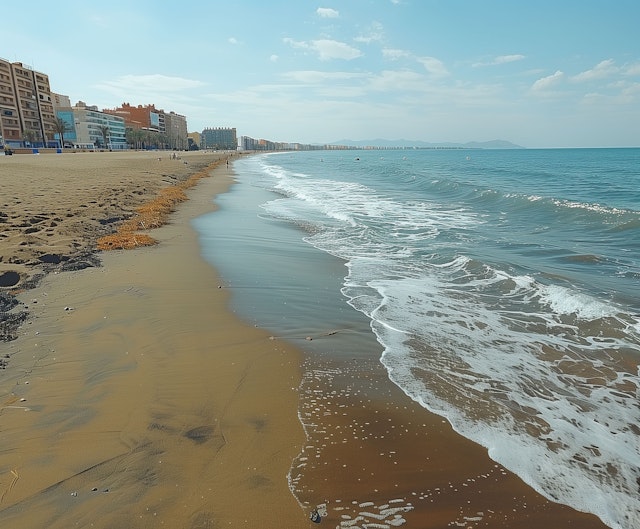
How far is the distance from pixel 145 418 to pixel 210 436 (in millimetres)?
684

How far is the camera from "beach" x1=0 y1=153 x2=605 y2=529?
276 centimetres

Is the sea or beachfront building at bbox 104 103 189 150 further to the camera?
beachfront building at bbox 104 103 189 150

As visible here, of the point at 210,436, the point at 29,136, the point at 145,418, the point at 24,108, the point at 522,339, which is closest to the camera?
the point at 210,436

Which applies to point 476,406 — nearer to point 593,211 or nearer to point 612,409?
point 612,409

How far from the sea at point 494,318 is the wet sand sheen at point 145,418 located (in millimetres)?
1225

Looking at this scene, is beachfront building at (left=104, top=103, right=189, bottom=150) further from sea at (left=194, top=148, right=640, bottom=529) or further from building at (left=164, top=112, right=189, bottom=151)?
sea at (left=194, top=148, right=640, bottom=529)

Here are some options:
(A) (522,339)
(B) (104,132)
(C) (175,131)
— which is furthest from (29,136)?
(C) (175,131)

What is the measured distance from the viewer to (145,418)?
362 cm

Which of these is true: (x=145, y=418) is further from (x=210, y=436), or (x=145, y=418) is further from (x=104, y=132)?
(x=104, y=132)

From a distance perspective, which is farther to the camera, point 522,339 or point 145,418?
point 522,339

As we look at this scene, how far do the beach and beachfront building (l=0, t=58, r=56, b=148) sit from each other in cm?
9611

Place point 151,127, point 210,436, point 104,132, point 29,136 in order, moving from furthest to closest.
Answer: point 151,127
point 104,132
point 29,136
point 210,436

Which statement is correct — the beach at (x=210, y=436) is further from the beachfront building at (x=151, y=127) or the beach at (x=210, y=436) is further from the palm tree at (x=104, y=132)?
the beachfront building at (x=151, y=127)

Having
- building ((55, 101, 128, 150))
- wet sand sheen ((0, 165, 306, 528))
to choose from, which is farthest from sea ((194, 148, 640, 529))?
building ((55, 101, 128, 150))
